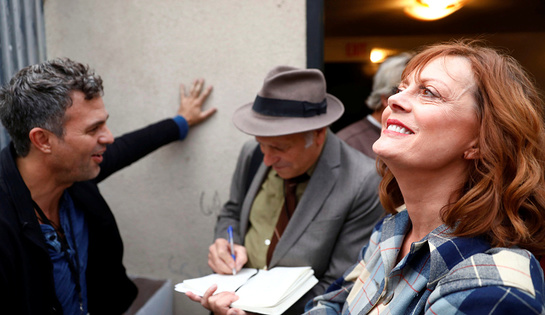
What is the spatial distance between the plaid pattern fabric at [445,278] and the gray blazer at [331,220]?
0.55 m

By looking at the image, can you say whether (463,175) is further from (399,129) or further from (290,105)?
(290,105)

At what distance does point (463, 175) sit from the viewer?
1265 millimetres

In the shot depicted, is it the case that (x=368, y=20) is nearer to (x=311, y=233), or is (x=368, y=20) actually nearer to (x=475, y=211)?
(x=311, y=233)

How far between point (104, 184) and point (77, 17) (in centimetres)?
130

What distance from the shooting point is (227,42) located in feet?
9.19

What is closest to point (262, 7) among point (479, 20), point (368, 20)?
point (368, 20)

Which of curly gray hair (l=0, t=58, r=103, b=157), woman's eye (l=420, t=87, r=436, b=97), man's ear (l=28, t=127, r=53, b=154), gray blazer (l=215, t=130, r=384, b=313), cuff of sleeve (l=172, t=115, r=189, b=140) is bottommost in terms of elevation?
gray blazer (l=215, t=130, r=384, b=313)

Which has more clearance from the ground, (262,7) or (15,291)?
(262,7)

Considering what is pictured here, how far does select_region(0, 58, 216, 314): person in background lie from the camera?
72.2 inches

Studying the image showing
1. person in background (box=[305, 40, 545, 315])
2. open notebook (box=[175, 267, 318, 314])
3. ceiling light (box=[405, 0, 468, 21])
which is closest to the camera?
person in background (box=[305, 40, 545, 315])

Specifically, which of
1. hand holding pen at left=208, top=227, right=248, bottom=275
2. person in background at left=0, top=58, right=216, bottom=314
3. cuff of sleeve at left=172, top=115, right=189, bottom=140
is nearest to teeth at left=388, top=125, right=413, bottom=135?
hand holding pen at left=208, top=227, right=248, bottom=275

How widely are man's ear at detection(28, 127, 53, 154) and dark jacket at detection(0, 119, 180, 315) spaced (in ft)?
0.45

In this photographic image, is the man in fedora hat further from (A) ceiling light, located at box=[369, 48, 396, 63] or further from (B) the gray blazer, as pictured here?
(A) ceiling light, located at box=[369, 48, 396, 63]

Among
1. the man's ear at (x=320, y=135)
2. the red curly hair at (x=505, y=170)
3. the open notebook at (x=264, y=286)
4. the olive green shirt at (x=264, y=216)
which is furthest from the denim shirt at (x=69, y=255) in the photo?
the red curly hair at (x=505, y=170)
